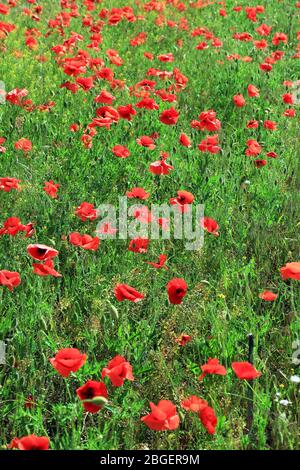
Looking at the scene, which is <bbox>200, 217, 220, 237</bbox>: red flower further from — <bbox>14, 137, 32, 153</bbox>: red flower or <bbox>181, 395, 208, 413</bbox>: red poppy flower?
<bbox>14, 137, 32, 153</bbox>: red flower

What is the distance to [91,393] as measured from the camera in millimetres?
1890

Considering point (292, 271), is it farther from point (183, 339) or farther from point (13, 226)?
point (13, 226)

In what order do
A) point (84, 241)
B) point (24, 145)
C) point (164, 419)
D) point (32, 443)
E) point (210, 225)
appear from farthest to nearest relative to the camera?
point (24, 145)
point (210, 225)
point (84, 241)
point (164, 419)
point (32, 443)

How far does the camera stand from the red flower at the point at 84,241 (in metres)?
2.58

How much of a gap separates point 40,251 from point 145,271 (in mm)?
639

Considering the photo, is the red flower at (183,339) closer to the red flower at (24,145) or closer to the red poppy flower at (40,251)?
the red poppy flower at (40,251)

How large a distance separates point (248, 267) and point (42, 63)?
3.11m

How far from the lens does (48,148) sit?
12.8ft

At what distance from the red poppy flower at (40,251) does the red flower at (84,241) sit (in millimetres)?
210

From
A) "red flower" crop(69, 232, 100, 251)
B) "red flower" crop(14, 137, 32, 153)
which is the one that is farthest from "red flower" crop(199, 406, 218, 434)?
"red flower" crop(14, 137, 32, 153)

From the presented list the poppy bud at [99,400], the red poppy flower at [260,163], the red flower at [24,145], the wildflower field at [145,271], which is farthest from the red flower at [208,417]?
the red flower at [24,145]

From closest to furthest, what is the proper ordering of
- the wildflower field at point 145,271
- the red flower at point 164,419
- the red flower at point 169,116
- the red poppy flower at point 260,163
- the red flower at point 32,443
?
the red flower at point 32,443 < the red flower at point 164,419 < the wildflower field at point 145,271 < the red poppy flower at point 260,163 < the red flower at point 169,116

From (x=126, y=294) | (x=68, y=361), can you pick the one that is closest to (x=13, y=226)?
(x=126, y=294)

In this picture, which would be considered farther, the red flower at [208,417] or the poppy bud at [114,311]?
the poppy bud at [114,311]
